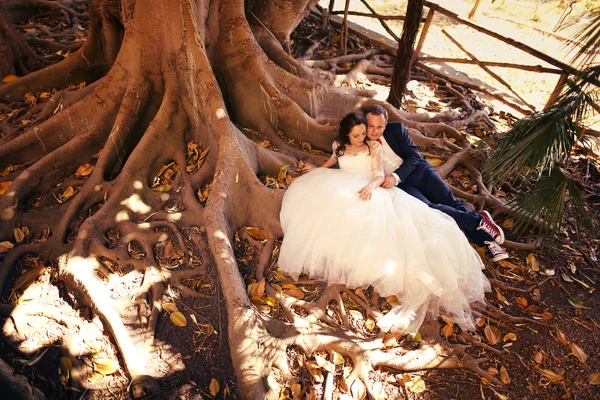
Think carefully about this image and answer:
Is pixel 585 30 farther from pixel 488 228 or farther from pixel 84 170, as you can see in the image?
pixel 84 170

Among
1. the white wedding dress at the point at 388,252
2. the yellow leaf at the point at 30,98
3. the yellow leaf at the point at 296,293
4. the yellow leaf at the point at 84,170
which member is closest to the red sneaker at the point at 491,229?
the white wedding dress at the point at 388,252

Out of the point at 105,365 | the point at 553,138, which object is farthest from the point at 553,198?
the point at 105,365

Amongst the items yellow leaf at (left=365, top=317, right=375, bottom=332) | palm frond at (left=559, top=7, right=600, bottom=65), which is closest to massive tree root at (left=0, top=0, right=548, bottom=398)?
yellow leaf at (left=365, top=317, right=375, bottom=332)

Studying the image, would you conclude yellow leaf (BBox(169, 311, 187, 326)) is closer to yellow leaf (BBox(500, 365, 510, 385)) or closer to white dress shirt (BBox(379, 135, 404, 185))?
white dress shirt (BBox(379, 135, 404, 185))

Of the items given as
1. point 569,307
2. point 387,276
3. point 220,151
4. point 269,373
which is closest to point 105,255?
A: point 220,151

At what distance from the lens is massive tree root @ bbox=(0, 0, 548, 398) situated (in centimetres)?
259

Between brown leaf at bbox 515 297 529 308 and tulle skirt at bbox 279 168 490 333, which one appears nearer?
tulle skirt at bbox 279 168 490 333

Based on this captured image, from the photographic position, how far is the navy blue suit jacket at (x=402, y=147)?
350 cm

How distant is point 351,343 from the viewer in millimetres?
2635

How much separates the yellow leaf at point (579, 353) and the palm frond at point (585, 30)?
2.05 meters

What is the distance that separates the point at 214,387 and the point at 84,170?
234 centimetres

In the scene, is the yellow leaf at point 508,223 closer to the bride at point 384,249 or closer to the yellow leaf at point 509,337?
the bride at point 384,249

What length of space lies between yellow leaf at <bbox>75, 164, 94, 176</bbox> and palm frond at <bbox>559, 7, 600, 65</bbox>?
150 inches

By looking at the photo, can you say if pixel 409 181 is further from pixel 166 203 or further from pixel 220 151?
pixel 166 203
